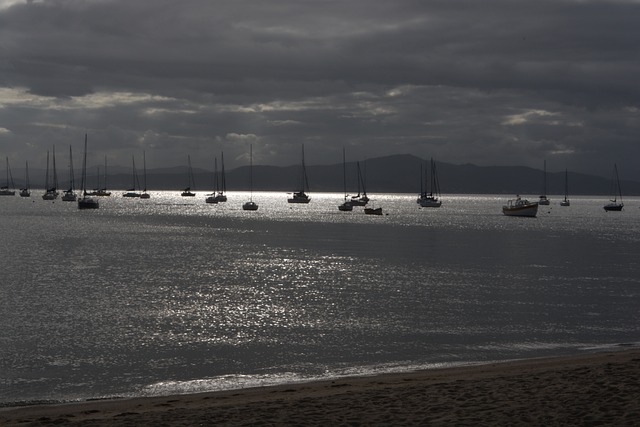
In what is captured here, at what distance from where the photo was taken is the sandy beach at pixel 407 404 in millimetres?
16250

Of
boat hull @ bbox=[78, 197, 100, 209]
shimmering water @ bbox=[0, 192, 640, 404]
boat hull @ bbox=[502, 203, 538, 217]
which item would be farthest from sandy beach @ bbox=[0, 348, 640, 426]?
boat hull @ bbox=[78, 197, 100, 209]

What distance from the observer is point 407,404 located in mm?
17828

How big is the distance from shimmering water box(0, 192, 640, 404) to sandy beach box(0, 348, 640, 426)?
2.59 metres

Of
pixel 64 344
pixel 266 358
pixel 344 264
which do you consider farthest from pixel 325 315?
pixel 344 264

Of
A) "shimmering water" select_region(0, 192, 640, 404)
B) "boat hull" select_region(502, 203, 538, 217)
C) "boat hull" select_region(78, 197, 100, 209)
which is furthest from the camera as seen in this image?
"boat hull" select_region(78, 197, 100, 209)

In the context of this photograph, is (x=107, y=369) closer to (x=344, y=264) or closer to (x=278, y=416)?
(x=278, y=416)

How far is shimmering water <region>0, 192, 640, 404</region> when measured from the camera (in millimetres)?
25672

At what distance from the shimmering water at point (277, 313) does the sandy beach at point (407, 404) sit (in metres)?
2.59

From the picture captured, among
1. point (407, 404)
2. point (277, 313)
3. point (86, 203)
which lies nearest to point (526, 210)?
point (86, 203)

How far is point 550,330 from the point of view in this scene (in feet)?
111

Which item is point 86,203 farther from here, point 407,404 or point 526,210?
point 407,404

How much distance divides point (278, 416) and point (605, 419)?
6.58 m

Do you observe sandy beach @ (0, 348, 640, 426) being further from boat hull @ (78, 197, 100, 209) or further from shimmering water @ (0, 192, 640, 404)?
boat hull @ (78, 197, 100, 209)

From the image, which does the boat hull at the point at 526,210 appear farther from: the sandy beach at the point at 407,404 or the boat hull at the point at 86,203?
the sandy beach at the point at 407,404
